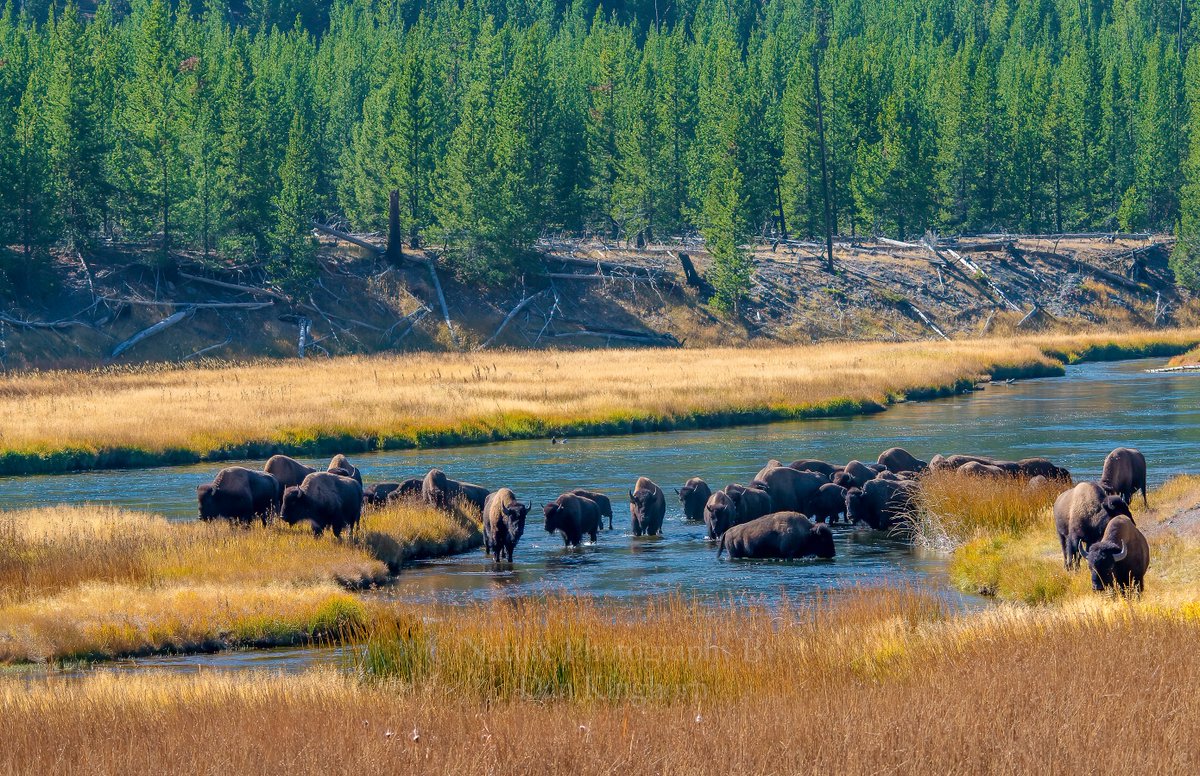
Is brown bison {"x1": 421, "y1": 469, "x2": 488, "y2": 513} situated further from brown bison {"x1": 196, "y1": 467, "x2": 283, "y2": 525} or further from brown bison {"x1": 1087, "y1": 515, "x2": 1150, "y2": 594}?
brown bison {"x1": 1087, "y1": 515, "x2": 1150, "y2": 594}

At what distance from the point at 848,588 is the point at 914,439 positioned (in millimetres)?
23905

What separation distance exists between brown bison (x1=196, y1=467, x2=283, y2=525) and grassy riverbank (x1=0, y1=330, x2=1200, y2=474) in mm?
15629

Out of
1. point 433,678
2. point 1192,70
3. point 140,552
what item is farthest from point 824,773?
point 1192,70

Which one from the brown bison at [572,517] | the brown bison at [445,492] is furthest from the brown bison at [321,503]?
the brown bison at [572,517]

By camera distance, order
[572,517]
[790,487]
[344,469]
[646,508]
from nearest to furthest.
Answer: [572,517]
[646,508]
[344,469]
[790,487]

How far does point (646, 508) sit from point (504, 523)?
4193 mm

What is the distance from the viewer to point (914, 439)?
42031 mm

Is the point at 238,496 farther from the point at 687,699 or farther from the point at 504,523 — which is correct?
the point at 687,699

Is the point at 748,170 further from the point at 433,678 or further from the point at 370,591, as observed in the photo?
the point at 433,678

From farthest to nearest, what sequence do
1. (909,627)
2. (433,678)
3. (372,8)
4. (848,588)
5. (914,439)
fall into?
(372,8), (914,439), (848,588), (909,627), (433,678)

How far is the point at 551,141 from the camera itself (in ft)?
289

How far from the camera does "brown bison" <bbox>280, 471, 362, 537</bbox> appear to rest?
25.0 metres

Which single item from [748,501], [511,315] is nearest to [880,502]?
[748,501]

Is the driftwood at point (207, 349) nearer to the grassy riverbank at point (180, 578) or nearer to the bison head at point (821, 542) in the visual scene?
the grassy riverbank at point (180, 578)
